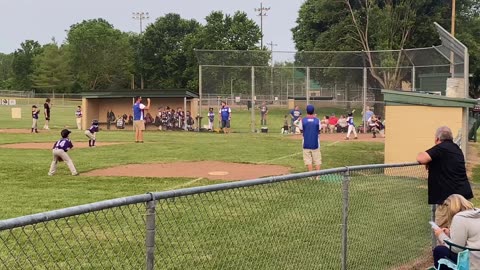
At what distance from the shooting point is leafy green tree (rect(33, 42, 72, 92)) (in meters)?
95.2

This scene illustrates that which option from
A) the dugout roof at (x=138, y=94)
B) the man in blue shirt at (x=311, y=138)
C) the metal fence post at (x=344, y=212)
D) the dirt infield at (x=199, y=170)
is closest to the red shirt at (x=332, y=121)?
the dugout roof at (x=138, y=94)

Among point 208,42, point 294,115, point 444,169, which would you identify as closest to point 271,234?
point 444,169

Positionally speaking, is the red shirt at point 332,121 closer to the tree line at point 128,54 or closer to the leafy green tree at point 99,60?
the tree line at point 128,54

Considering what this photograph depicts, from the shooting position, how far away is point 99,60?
320 feet

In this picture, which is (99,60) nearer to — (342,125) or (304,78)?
(304,78)

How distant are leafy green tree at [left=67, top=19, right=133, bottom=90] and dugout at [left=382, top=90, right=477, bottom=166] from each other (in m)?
84.6

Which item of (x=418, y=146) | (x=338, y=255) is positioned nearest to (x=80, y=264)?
(x=338, y=255)

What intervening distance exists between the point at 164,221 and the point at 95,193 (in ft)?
10.4

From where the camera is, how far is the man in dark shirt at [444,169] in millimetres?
6293

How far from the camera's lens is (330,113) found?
3169 centimetres

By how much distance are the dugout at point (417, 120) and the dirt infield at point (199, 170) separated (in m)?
2.95

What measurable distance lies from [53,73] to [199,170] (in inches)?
3507

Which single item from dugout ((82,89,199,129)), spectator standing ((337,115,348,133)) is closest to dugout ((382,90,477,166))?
spectator standing ((337,115,348,133))

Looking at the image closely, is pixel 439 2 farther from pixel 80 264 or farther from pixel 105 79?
pixel 105 79
